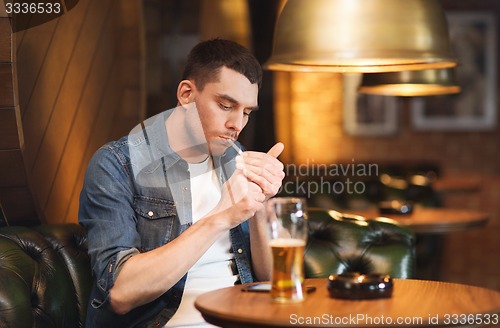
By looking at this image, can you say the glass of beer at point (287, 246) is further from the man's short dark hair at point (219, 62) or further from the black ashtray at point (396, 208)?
the black ashtray at point (396, 208)

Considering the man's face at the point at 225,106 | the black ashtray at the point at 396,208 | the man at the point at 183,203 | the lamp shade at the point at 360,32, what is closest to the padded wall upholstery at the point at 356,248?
the man at the point at 183,203

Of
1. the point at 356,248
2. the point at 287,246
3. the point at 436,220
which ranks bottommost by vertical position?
the point at 436,220

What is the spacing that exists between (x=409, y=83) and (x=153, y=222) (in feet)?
4.37

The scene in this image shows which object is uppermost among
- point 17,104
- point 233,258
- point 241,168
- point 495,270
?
point 17,104

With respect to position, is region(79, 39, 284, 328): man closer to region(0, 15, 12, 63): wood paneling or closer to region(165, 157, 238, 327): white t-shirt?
region(165, 157, 238, 327): white t-shirt

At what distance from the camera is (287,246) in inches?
Answer: 71.9

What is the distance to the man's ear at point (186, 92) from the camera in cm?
232

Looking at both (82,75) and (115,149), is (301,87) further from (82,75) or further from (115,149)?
(115,149)

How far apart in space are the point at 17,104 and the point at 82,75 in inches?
25.1

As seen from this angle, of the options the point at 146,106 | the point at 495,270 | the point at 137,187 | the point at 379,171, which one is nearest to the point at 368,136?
the point at 379,171

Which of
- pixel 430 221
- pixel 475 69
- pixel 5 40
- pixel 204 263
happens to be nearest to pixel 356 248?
pixel 204 263

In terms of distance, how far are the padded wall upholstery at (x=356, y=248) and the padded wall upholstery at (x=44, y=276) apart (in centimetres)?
72

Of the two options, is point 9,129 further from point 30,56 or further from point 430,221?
point 430,221

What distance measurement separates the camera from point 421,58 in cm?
183
